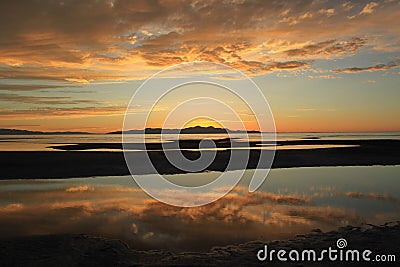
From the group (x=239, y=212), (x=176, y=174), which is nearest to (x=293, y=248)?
(x=239, y=212)

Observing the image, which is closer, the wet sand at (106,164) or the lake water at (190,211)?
the lake water at (190,211)

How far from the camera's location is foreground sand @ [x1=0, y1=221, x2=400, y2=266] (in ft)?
31.6

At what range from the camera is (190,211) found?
15.7 m

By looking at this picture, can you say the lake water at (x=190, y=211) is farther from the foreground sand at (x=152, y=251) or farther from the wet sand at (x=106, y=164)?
the wet sand at (x=106, y=164)

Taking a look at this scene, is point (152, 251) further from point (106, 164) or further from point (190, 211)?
point (106, 164)

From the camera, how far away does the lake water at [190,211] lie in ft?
40.5

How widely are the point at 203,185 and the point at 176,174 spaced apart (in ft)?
17.0

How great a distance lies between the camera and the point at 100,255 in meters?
10.2

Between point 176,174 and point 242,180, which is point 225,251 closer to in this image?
point 242,180

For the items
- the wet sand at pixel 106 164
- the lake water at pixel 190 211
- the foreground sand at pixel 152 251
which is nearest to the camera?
the foreground sand at pixel 152 251

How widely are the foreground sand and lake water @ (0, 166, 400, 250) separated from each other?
27.0 inches

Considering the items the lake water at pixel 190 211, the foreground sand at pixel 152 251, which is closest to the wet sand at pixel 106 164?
the lake water at pixel 190 211

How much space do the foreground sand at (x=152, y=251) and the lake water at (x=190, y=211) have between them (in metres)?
0.69

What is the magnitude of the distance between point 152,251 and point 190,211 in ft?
17.0
